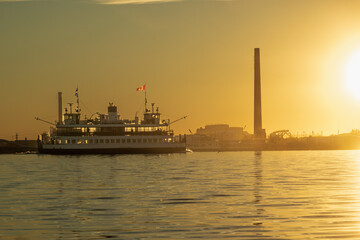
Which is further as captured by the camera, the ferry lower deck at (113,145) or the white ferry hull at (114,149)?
the ferry lower deck at (113,145)

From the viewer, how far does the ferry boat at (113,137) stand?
7475 inches

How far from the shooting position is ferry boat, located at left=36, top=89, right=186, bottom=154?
18988 centimetres

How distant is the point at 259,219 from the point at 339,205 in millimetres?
8162

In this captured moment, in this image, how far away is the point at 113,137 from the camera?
193 m

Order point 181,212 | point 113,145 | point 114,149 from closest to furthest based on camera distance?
point 181,212
point 114,149
point 113,145

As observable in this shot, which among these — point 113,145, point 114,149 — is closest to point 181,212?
point 114,149

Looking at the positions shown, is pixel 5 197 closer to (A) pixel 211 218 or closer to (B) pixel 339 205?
(A) pixel 211 218

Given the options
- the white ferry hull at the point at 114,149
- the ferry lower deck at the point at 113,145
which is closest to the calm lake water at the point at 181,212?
the white ferry hull at the point at 114,149

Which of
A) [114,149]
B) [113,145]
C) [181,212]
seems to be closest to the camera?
[181,212]

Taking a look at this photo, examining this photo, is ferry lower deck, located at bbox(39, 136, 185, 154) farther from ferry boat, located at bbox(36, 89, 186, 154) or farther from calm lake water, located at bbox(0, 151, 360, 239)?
calm lake water, located at bbox(0, 151, 360, 239)

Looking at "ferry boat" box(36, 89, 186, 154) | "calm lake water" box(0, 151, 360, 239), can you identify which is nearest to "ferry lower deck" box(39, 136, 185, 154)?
"ferry boat" box(36, 89, 186, 154)

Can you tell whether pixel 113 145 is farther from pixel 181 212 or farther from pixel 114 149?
pixel 181 212

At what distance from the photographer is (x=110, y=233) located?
93.4 feet

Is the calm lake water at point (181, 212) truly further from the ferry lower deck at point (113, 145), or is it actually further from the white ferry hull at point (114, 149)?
the ferry lower deck at point (113, 145)
